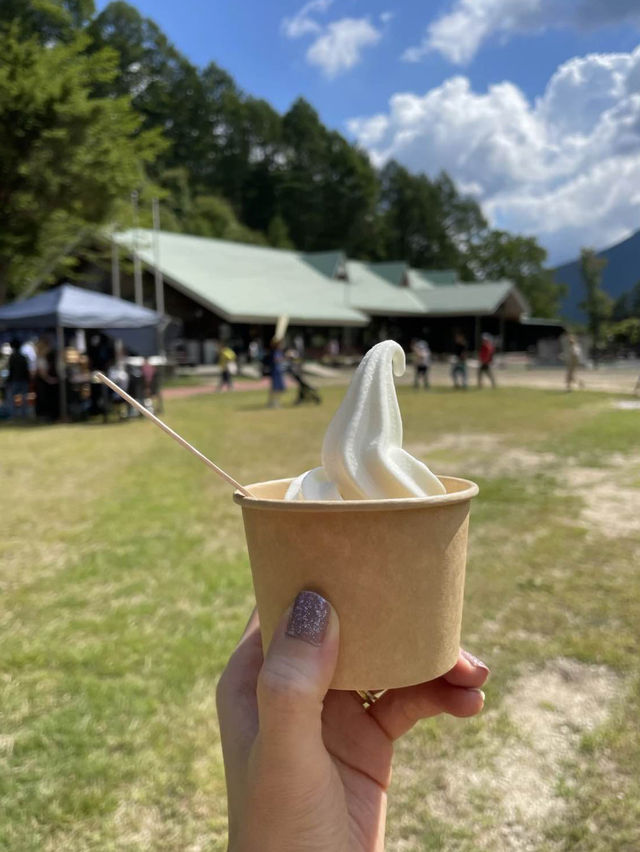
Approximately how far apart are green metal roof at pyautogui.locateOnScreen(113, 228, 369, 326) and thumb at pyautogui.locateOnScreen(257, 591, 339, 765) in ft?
89.7

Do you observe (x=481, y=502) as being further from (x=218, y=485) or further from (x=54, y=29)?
(x=54, y=29)

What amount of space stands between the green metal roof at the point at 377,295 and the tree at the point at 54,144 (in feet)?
71.0

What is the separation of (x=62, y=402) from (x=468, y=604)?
1262 centimetres

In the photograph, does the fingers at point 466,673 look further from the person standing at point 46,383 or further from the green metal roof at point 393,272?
the green metal roof at point 393,272

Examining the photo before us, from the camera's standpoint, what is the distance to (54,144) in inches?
719

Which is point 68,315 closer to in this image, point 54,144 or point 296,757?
point 54,144

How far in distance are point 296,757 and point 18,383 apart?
16020 millimetres

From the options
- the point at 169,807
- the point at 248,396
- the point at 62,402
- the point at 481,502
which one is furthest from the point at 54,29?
the point at 169,807

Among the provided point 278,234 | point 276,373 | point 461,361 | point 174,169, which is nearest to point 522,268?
point 278,234

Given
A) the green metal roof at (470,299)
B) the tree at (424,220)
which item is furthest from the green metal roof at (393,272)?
the tree at (424,220)

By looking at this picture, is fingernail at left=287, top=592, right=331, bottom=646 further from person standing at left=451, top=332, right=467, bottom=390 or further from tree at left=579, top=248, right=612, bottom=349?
tree at left=579, top=248, right=612, bottom=349

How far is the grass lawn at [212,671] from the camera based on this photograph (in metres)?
2.56

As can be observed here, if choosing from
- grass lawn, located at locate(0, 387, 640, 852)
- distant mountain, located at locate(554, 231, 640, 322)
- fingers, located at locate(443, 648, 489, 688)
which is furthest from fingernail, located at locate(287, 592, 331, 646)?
distant mountain, located at locate(554, 231, 640, 322)

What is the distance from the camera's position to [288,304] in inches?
1341
